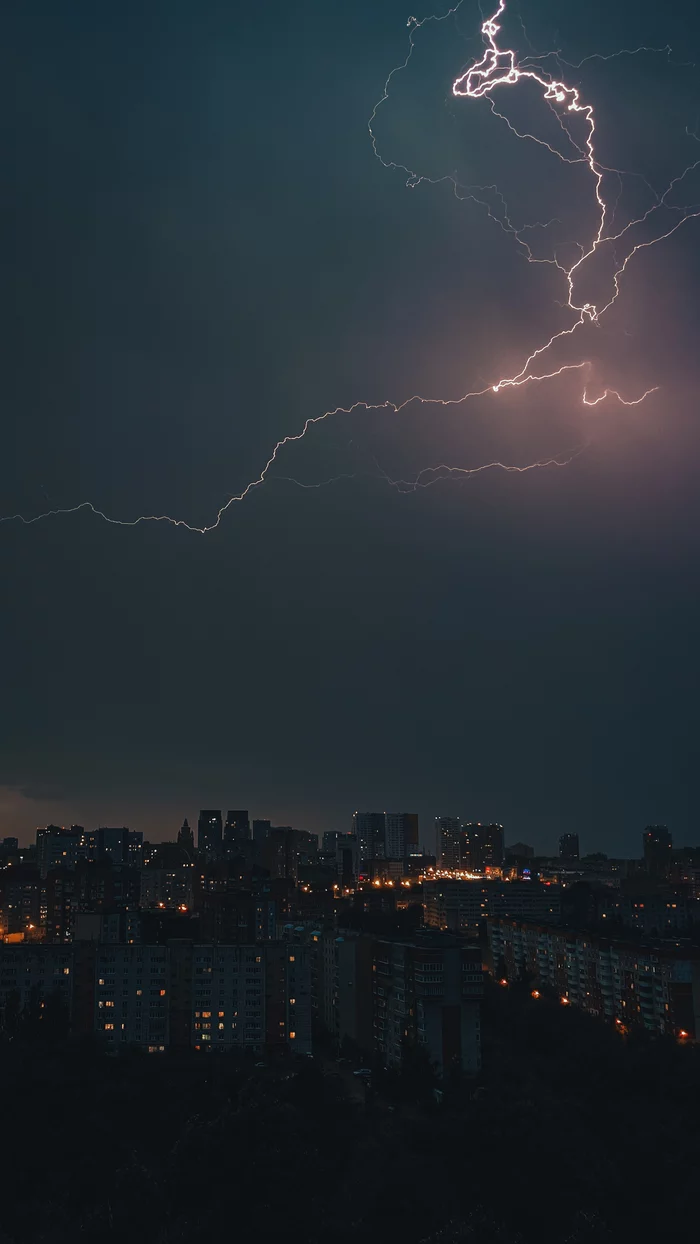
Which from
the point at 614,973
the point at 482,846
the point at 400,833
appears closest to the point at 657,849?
the point at 482,846

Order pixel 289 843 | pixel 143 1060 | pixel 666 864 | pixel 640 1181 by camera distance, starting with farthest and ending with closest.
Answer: pixel 666 864, pixel 289 843, pixel 143 1060, pixel 640 1181

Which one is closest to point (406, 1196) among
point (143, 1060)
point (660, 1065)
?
point (143, 1060)

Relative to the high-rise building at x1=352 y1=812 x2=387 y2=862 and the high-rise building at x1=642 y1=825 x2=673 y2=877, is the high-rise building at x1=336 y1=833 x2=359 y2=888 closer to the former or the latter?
the high-rise building at x1=352 y1=812 x2=387 y2=862

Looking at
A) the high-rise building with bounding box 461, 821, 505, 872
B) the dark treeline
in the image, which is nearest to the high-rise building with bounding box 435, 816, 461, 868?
the high-rise building with bounding box 461, 821, 505, 872

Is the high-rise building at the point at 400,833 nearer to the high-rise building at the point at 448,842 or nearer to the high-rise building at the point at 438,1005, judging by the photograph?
the high-rise building at the point at 448,842

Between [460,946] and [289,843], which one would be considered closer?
[460,946]

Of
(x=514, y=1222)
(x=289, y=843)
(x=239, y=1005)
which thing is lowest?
(x=514, y=1222)

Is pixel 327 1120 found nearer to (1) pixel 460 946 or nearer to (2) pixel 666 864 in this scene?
(1) pixel 460 946

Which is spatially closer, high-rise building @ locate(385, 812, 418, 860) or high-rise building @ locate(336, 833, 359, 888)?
high-rise building @ locate(336, 833, 359, 888)
